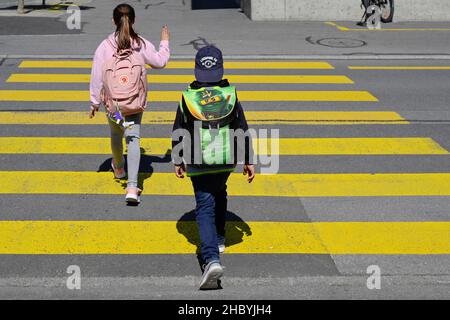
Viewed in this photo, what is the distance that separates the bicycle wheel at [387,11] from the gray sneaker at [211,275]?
16.6 metres

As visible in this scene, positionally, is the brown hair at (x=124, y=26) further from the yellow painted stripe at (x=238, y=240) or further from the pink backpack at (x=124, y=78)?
the yellow painted stripe at (x=238, y=240)

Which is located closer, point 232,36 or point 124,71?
point 124,71

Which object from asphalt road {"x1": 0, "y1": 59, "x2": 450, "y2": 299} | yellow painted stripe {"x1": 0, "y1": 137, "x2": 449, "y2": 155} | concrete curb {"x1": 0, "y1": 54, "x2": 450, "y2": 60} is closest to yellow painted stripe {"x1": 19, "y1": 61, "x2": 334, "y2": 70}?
concrete curb {"x1": 0, "y1": 54, "x2": 450, "y2": 60}

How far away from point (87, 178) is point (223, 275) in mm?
2852

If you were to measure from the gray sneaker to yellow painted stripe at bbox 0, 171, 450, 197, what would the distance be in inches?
90.2

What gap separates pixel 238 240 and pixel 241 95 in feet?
18.8

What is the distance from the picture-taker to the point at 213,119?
5367 millimetres

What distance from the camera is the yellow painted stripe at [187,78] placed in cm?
1290

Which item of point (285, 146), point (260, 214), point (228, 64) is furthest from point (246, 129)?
point (228, 64)

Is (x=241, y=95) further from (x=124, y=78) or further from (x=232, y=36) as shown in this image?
(x=232, y=36)

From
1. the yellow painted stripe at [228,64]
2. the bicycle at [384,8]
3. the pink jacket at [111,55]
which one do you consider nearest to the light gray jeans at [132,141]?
the pink jacket at [111,55]

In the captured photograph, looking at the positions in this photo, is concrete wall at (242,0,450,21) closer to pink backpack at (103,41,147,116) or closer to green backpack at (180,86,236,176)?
pink backpack at (103,41,147,116)

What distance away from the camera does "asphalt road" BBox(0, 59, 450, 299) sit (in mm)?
5668

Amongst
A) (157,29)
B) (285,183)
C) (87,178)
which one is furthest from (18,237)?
(157,29)
